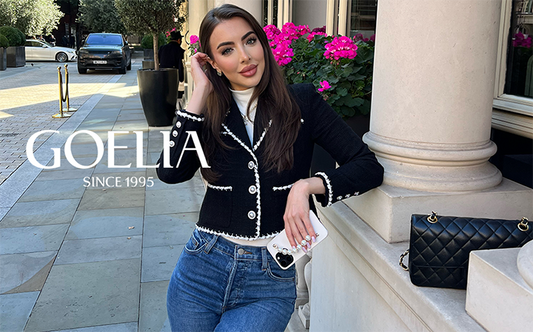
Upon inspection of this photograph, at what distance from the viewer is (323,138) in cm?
204

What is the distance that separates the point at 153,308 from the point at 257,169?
2348 millimetres

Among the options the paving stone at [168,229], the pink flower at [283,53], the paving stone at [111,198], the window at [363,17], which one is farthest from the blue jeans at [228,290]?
the paving stone at [111,198]

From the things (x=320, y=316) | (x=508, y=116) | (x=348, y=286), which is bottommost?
(x=320, y=316)

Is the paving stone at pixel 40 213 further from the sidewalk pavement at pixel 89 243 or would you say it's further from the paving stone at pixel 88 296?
the paving stone at pixel 88 296

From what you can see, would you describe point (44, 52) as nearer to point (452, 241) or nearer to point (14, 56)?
point (14, 56)

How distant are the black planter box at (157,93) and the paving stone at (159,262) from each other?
646 cm

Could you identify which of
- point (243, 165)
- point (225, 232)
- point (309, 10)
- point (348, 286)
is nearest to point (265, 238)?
point (225, 232)

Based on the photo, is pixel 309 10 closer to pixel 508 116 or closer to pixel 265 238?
pixel 508 116

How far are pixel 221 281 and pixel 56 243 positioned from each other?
370 centimetres

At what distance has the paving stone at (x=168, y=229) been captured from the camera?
5.18 meters

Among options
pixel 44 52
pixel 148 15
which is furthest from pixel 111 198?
pixel 44 52

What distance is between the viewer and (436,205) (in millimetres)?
2105

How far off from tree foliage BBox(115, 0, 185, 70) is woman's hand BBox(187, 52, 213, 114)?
9629 mm

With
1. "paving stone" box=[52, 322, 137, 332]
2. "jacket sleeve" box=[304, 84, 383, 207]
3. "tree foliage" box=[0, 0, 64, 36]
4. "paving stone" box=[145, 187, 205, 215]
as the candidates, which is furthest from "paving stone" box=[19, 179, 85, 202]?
"tree foliage" box=[0, 0, 64, 36]
